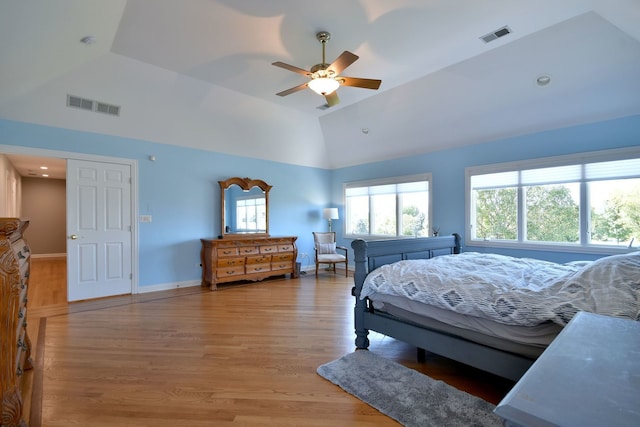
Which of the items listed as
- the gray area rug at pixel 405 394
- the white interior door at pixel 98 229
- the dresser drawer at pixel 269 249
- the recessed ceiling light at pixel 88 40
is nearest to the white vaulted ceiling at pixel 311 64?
the recessed ceiling light at pixel 88 40

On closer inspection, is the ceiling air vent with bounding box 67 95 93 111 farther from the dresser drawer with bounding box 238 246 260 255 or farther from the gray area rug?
the gray area rug

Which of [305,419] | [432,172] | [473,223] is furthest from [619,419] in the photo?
[432,172]

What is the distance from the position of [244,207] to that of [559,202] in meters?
5.19

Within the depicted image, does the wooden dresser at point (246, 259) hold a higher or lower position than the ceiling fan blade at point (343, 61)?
lower

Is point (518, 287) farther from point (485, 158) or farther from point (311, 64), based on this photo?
point (485, 158)

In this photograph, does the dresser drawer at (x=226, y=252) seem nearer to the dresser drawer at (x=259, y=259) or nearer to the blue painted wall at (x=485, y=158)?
the dresser drawer at (x=259, y=259)

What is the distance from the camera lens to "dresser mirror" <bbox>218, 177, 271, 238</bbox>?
5.72m

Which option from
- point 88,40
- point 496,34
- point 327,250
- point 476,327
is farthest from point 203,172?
point 476,327

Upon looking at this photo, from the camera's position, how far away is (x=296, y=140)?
6.31 m

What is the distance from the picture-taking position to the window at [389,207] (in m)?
5.86

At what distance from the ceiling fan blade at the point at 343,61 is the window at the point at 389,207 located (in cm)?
332

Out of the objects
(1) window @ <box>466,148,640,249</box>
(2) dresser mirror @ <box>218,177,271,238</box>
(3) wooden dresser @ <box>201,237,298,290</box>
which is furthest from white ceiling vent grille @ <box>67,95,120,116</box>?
(1) window @ <box>466,148,640,249</box>

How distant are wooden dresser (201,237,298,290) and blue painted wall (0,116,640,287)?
44 cm

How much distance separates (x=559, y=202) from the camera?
430cm
